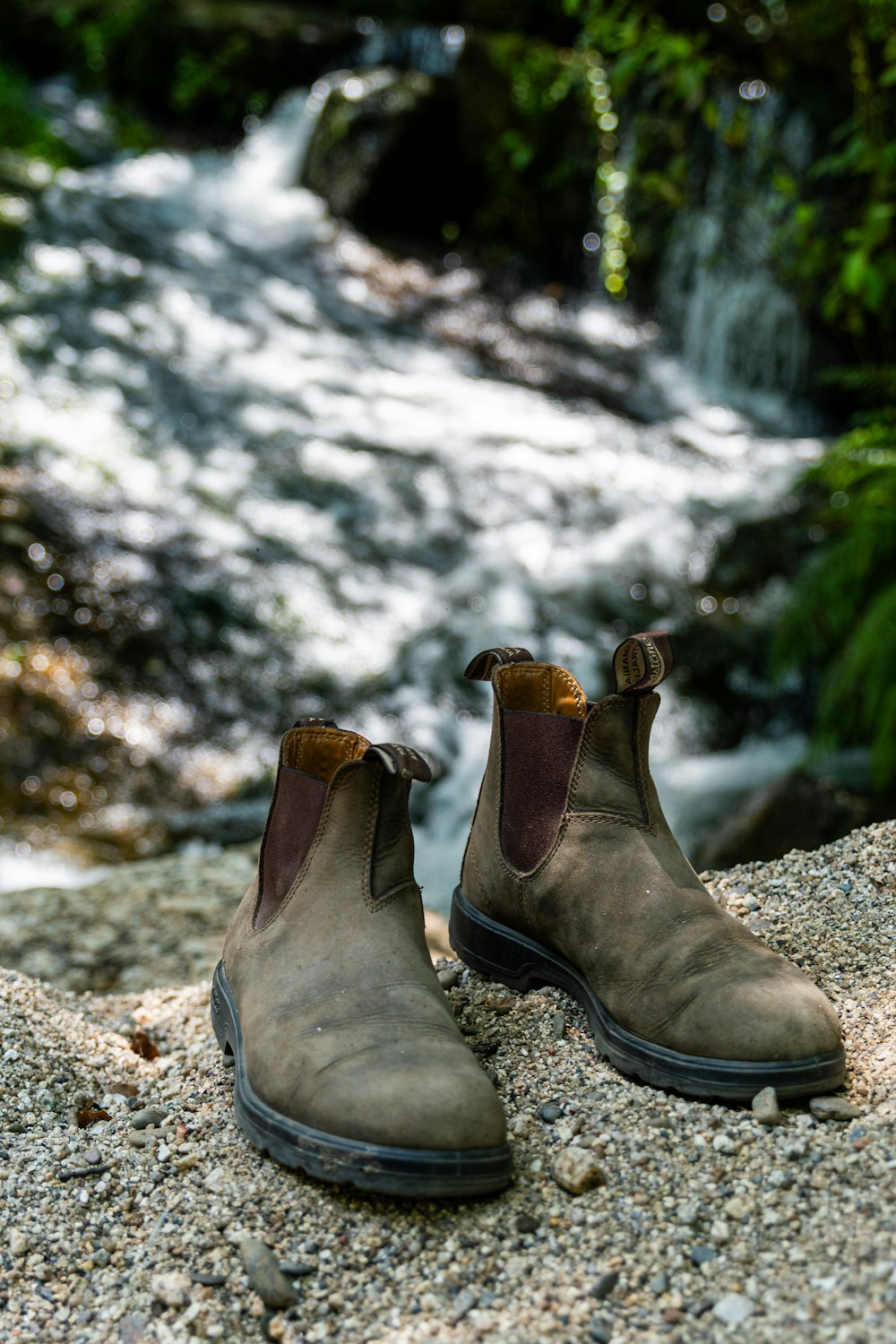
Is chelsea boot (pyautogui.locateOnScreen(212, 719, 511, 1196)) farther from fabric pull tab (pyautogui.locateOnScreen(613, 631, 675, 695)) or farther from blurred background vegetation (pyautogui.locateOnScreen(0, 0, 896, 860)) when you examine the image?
blurred background vegetation (pyautogui.locateOnScreen(0, 0, 896, 860))

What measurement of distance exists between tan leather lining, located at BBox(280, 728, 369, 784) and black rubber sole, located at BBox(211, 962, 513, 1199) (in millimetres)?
584

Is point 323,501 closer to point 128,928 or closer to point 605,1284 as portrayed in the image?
point 128,928

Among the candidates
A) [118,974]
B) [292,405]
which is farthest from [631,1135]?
[292,405]

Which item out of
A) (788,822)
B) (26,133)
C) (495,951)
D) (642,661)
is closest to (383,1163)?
(495,951)

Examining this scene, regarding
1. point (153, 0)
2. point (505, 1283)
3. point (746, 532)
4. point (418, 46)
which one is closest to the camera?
point (505, 1283)

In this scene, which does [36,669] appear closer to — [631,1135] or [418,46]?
[631,1135]

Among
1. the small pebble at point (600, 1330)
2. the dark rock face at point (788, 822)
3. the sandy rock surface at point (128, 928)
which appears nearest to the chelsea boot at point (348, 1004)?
the small pebble at point (600, 1330)

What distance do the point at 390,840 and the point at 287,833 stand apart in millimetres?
195

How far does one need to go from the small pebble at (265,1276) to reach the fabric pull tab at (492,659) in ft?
3.30

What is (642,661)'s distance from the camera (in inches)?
75.2

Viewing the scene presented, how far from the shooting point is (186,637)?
5.66m

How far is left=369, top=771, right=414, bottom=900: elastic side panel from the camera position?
1.87 m

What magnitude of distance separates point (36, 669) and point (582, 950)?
12.6 feet

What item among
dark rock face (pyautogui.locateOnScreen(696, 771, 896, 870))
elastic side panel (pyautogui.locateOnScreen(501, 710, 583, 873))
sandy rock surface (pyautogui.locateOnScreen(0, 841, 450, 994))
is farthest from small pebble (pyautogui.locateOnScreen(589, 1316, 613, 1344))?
dark rock face (pyautogui.locateOnScreen(696, 771, 896, 870))
